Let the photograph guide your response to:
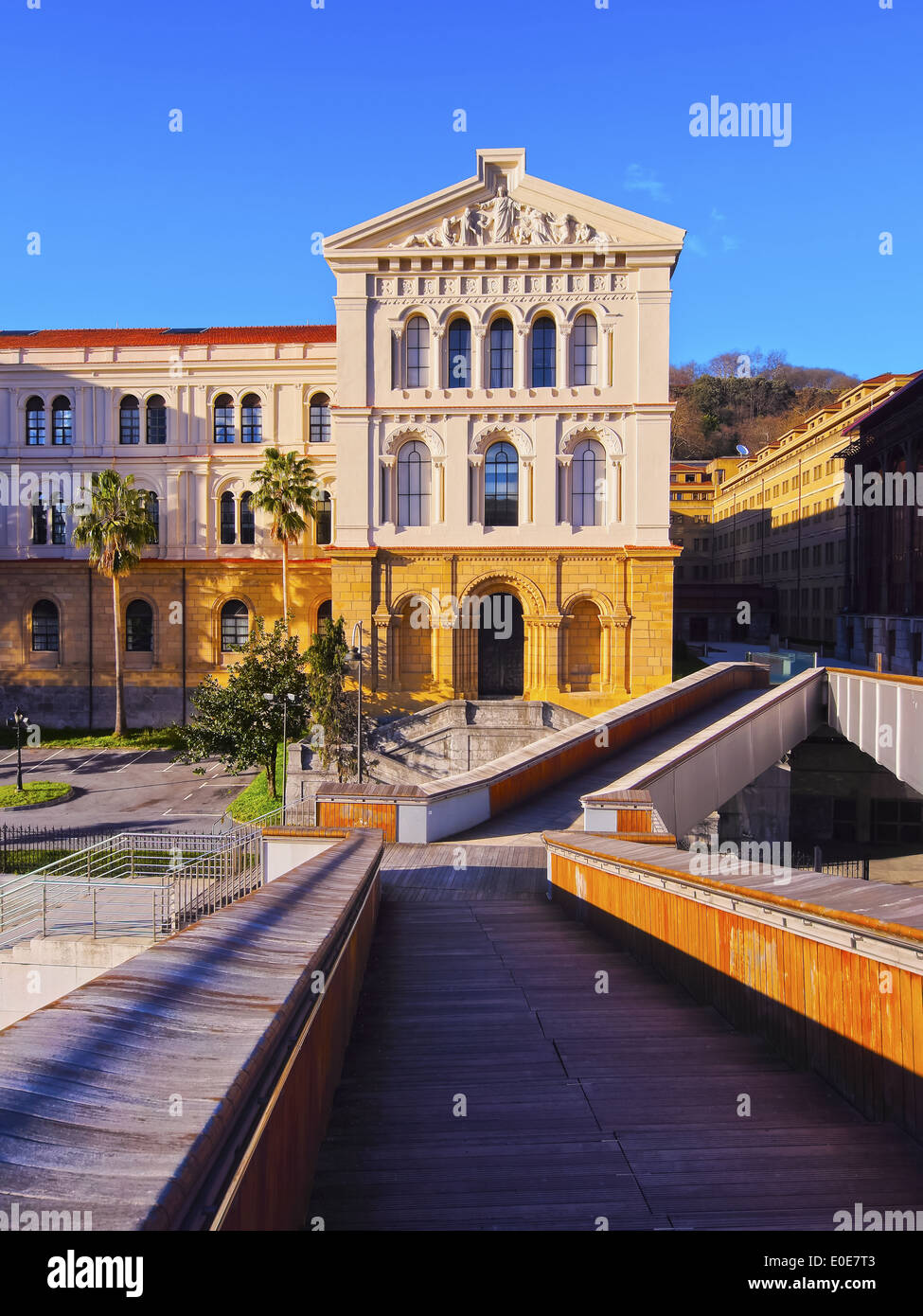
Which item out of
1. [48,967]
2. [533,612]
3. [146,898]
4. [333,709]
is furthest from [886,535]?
[48,967]

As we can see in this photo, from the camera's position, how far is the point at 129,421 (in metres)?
42.8

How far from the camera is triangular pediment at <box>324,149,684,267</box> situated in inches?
1297

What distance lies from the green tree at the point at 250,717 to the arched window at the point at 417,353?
39.9 ft

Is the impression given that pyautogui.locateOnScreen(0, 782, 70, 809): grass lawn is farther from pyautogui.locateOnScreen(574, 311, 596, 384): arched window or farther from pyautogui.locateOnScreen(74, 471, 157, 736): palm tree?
Answer: pyautogui.locateOnScreen(574, 311, 596, 384): arched window

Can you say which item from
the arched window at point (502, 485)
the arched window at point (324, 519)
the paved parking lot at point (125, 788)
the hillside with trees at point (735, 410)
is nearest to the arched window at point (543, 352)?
the arched window at point (502, 485)

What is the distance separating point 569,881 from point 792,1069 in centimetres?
469

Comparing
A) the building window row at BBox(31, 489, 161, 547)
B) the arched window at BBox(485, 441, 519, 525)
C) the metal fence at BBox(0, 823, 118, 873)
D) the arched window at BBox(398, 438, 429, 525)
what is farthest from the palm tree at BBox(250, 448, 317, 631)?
the metal fence at BBox(0, 823, 118, 873)

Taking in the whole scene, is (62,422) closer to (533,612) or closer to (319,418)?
(319,418)

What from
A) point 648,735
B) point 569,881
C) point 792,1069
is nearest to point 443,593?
point 648,735

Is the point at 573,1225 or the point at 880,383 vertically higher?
the point at 880,383

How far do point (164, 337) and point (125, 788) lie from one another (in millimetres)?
23840

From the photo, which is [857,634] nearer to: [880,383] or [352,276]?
[880,383]

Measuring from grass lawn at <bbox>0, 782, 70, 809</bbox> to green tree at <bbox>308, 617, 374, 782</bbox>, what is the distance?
30.5 ft

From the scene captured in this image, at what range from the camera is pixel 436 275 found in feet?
111
